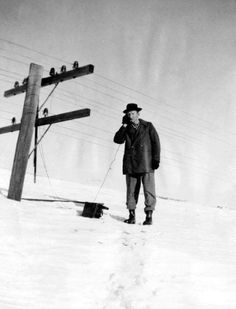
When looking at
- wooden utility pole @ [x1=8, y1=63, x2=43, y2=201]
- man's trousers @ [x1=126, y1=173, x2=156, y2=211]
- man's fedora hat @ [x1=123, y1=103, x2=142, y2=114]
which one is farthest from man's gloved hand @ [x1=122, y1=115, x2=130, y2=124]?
wooden utility pole @ [x1=8, y1=63, x2=43, y2=201]

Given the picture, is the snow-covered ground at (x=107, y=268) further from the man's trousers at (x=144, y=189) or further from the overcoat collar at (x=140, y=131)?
the overcoat collar at (x=140, y=131)

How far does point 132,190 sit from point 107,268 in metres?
2.95

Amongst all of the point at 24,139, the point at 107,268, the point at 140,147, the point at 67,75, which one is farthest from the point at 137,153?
the point at 107,268

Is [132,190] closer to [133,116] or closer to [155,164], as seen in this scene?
[155,164]

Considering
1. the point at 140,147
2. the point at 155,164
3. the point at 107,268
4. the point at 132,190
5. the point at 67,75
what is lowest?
the point at 107,268

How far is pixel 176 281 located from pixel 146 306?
559mm

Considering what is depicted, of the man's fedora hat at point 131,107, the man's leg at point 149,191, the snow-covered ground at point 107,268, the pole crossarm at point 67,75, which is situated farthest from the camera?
the pole crossarm at point 67,75

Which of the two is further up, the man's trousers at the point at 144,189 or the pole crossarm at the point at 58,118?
the pole crossarm at the point at 58,118

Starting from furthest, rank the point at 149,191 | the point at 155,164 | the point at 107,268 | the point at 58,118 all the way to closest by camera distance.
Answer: the point at 58,118 < the point at 155,164 < the point at 149,191 < the point at 107,268

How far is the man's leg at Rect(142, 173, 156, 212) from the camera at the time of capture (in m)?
5.74

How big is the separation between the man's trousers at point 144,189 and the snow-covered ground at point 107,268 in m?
1.01

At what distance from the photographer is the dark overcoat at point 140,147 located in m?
5.90

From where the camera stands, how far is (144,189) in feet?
19.1

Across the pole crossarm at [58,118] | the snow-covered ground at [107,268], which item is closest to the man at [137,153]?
the pole crossarm at [58,118]
